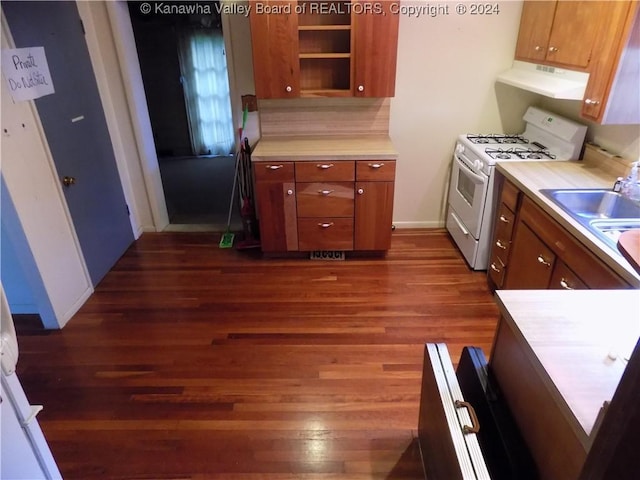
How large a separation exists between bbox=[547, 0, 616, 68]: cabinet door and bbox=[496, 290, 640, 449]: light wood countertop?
1567 mm

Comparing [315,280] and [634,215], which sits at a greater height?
[634,215]

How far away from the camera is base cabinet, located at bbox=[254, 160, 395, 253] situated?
2.93m

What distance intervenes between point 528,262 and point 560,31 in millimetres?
1379

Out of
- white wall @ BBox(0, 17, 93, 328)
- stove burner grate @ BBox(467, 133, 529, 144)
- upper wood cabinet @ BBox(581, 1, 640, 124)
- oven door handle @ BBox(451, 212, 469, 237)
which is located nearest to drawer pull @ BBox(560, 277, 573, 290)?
upper wood cabinet @ BBox(581, 1, 640, 124)

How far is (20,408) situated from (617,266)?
2023mm

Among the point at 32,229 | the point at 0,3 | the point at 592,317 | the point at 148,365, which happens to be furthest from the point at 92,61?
the point at 592,317

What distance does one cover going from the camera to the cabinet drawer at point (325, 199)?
2.99 metres

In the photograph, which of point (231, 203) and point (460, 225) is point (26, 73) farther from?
point (460, 225)

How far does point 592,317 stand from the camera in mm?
1139

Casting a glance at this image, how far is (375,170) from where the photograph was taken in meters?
2.91

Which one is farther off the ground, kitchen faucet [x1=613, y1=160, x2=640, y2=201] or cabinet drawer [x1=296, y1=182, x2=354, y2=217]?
kitchen faucet [x1=613, y1=160, x2=640, y2=201]

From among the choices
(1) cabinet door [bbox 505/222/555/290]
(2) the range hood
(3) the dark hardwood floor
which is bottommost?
(3) the dark hardwood floor

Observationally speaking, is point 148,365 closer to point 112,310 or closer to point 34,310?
point 112,310

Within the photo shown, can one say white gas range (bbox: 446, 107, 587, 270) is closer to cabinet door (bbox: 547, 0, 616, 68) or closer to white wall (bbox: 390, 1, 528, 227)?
white wall (bbox: 390, 1, 528, 227)
